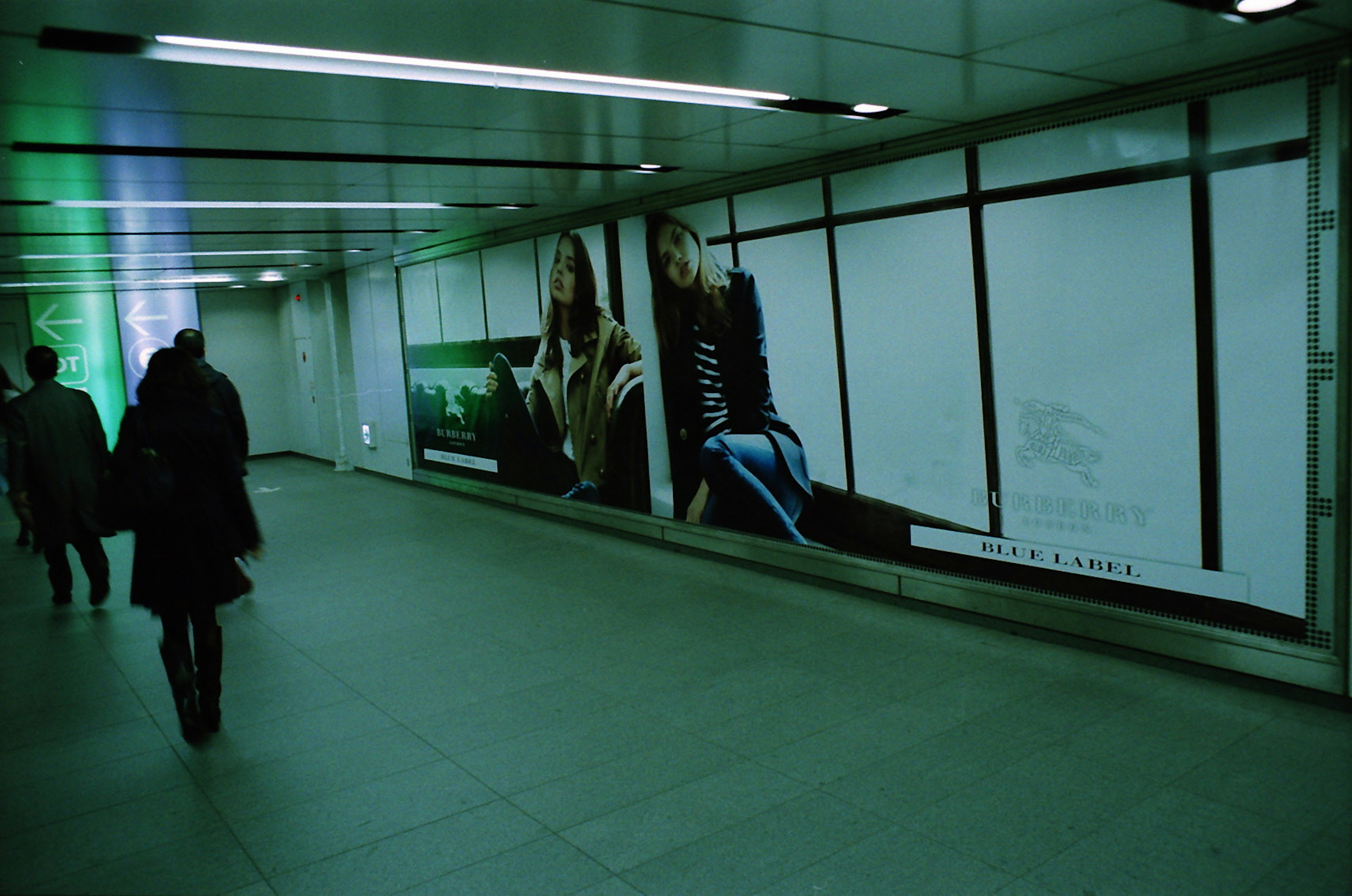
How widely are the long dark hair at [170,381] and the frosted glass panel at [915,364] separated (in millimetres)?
4023

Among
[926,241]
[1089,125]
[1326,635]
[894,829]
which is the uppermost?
[1089,125]

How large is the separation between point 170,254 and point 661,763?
899cm

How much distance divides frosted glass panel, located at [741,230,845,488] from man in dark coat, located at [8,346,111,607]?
183 inches

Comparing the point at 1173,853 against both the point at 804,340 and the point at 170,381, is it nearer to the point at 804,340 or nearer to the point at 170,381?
the point at 804,340

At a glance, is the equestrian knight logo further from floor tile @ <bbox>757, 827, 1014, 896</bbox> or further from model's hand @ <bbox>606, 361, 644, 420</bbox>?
model's hand @ <bbox>606, 361, 644, 420</bbox>

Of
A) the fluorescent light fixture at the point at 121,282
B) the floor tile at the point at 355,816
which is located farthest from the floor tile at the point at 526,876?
the fluorescent light fixture at the point at 121,282

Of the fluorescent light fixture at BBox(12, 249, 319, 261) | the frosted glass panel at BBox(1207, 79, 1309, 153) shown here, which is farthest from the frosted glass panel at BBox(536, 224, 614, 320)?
the frosted glass panel at BBox(1207, 79, 1309, 153)

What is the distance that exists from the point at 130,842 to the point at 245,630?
306 centimetres

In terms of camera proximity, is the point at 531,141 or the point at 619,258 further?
the point at 619,258

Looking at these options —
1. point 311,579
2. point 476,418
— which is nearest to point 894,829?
point 311,579

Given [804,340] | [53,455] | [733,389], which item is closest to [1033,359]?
[804,340]

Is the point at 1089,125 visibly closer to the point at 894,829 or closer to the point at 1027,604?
the point at 1027,604

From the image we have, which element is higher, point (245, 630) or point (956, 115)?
point (956, 115)

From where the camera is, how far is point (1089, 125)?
4.93 meters
